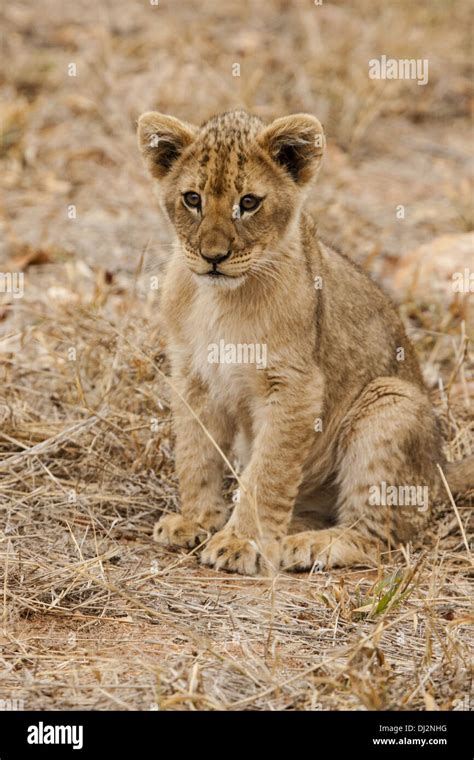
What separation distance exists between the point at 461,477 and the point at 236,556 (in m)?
1.38

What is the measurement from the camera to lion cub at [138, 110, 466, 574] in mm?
5203

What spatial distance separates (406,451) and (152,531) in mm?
1291

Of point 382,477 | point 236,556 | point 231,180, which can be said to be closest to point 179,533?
point 236,556

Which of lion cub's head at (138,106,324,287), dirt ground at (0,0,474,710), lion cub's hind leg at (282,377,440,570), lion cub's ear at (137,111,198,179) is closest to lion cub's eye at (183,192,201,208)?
lion cub's head at (138,106,324,287)

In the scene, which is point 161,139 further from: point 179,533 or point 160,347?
point 179,533

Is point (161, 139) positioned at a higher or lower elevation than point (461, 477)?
higher

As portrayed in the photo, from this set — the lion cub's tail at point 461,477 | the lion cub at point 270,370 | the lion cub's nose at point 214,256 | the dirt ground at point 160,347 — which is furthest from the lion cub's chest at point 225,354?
the lion cub's tail at point 461,477

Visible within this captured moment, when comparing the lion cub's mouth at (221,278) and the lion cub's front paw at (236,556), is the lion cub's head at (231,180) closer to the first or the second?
the lion cub's mouth at (221,278)

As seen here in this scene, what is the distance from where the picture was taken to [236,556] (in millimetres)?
5277

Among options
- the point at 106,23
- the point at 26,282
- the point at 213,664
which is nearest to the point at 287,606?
the point at 213,664

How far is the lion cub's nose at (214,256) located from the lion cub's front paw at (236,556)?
4.10 ft

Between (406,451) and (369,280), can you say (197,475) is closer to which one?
(406,451)

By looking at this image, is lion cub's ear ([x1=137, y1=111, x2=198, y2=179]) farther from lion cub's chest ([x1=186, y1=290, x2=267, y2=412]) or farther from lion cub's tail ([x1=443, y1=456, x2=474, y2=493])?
lion cub's tail ([x1=443, y1=456, x2=474, y2=493])

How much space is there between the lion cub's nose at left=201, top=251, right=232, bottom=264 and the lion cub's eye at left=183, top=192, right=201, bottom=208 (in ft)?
0.92
